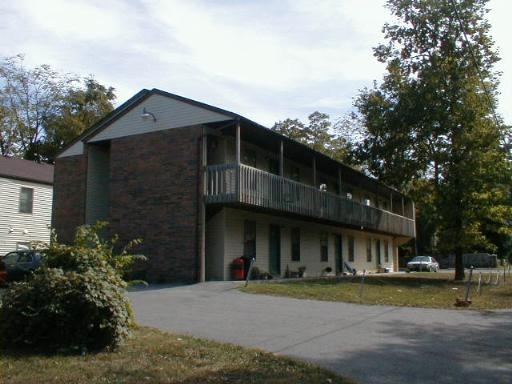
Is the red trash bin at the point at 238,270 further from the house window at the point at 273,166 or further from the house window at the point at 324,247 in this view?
the house window at the point at 324,247

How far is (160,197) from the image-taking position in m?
22.5

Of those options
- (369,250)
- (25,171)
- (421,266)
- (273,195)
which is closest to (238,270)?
(273,195)

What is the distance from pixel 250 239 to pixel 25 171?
15146 mm

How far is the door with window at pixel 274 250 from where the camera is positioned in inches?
1019

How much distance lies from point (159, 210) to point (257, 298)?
25.9 feet

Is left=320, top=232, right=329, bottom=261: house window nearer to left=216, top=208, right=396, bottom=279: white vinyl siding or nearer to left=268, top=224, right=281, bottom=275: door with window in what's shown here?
left=216, top=208, right=396, bottom=279: white vinyl siding

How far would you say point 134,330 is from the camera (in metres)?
9.82

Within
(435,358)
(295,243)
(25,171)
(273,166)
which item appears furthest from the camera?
(25,171)

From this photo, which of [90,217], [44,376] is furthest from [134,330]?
[90,217]

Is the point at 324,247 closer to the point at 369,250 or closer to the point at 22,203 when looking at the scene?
the point at 369,250

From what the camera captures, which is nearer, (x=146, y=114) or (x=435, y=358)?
(x=435, y=358)

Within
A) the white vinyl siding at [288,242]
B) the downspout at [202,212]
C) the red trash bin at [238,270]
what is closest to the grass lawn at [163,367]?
the downspout at [202,212]

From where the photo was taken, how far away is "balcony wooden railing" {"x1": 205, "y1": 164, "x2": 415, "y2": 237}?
20.9 metres

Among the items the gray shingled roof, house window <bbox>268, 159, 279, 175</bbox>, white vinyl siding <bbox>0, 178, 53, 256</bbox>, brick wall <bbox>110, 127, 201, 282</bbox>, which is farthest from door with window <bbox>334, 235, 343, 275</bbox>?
the gray shingled roof
